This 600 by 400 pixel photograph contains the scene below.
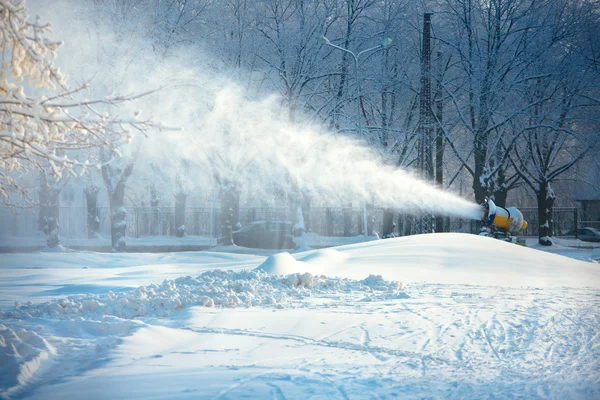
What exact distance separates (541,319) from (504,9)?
2255cm

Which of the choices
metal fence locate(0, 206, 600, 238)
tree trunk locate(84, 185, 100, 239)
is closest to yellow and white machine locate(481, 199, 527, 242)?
metal fence locate(0, 206, 600, 238)

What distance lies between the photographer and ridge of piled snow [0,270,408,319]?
27.2ft

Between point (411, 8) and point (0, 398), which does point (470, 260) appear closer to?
point (0, 398)

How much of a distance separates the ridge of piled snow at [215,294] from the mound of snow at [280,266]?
49mm

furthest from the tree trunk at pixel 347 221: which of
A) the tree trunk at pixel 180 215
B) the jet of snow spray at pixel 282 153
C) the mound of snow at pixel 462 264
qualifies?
the mound of snow at pixel 462 264

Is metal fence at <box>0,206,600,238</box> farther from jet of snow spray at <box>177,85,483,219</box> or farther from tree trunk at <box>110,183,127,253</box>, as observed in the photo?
tree trunk at <box>110,183,127,253</box>

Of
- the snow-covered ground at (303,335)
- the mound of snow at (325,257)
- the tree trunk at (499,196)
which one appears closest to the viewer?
the snow-covered ground at (303,335)

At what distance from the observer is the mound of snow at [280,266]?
40.5 feet

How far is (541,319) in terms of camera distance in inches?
333

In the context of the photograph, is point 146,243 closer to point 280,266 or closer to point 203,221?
point 203,221

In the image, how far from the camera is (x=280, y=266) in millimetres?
12586

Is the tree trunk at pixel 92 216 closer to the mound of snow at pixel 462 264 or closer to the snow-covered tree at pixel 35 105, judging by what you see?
the mound of snow at pixel 462 264

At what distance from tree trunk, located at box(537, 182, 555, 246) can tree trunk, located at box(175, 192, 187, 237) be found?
21.9 meters

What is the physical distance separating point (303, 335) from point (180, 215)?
31220 mm
